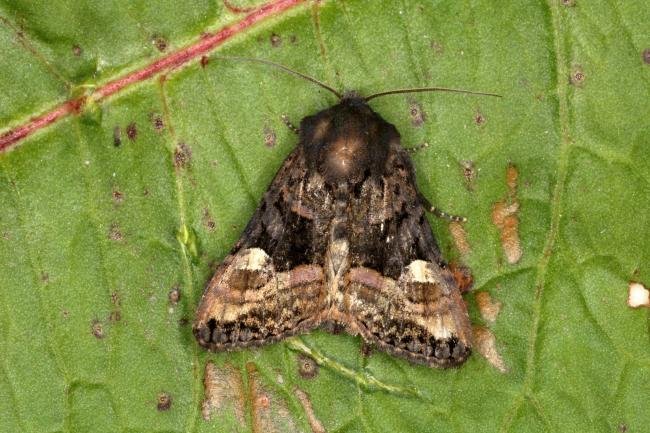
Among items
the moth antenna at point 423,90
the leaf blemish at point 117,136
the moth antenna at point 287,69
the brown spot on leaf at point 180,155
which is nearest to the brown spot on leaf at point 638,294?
the moth antenna at point 423,90

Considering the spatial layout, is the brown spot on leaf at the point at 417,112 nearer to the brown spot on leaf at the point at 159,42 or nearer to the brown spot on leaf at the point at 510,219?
the brown spot on leaf at the point at 510,219

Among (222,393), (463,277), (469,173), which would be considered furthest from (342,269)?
(222,393)

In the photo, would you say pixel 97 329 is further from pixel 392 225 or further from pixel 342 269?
pixel 392 225

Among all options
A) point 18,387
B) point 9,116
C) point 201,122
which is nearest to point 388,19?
point 201,122

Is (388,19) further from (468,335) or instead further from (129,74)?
(468,335)

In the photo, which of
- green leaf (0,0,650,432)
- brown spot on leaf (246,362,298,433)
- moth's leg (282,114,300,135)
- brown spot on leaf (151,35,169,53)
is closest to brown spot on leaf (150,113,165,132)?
green leaf (0,0,650,432)
